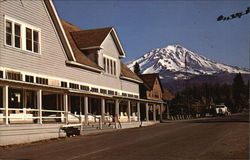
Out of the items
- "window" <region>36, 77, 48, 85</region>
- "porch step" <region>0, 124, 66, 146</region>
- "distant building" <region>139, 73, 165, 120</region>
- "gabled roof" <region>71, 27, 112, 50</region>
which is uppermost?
"gabled roof" <region>71, 27, 112, 50</region>

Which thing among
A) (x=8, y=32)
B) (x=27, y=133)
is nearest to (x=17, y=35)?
(x=8, y=32)

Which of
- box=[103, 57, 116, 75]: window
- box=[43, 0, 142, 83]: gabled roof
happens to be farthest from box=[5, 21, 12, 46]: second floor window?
box=[103, 57, 116, 75]: window

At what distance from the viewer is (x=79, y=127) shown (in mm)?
27266

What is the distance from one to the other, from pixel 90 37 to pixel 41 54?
10907 mm

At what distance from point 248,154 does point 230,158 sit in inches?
39.0

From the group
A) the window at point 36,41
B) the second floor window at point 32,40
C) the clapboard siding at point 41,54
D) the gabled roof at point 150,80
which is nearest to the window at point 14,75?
the clapboard siding at point 41,54

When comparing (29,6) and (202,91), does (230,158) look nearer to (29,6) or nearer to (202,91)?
(29,6)

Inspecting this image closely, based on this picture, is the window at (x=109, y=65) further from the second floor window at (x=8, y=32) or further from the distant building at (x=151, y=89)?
the distant building at (x=151, y=89)

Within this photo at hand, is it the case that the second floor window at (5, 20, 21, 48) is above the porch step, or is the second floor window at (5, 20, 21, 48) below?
above

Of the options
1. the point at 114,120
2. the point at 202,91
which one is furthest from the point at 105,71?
the point at 202,91

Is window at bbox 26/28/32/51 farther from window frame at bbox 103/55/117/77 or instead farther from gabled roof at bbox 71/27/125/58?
window frame at bbox 103/55/117/77

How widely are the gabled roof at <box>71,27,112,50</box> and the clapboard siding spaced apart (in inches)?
161

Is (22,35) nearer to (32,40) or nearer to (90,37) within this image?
(32,40)

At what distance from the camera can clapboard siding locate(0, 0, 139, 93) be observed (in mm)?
23109
